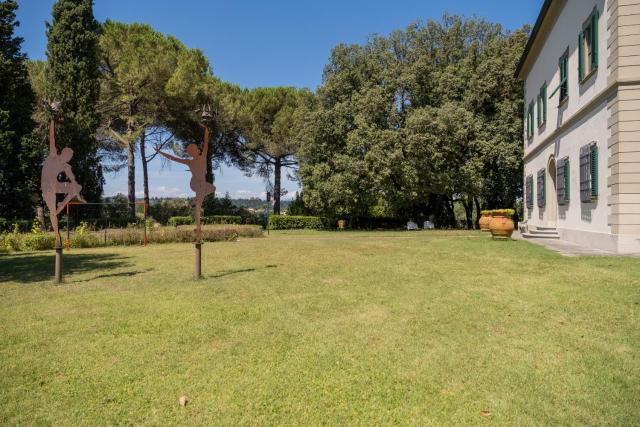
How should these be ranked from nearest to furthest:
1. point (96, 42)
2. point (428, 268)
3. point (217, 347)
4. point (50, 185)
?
point (217, 347), point (50, 185), point (428, 268), point (96, 42)

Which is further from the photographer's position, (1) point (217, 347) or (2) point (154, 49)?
(2) point (154, 49)

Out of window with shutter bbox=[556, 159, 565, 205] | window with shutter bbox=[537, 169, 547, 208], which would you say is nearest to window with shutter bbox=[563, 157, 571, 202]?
window with shutter bbox=[556, 159, 565, 205]

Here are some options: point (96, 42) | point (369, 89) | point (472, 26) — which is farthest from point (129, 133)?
point (472, 26)

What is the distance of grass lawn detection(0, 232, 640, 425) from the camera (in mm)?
2760

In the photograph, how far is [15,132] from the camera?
19.3m

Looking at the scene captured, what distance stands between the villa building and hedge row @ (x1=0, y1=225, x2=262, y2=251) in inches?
489

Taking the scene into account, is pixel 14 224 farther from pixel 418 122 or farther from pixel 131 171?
pixel 418 122

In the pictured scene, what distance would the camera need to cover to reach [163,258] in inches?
435

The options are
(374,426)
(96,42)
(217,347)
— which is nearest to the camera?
(374,426)

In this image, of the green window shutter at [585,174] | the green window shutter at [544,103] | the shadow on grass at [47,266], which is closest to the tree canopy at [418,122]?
the green window shutter at [544,103]

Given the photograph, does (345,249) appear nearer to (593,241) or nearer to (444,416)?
(593,241)

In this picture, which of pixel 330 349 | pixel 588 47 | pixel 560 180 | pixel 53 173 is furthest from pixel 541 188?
pixel 53 173

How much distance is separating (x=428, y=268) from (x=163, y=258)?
7.08 metres

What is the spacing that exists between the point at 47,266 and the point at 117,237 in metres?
6.38
